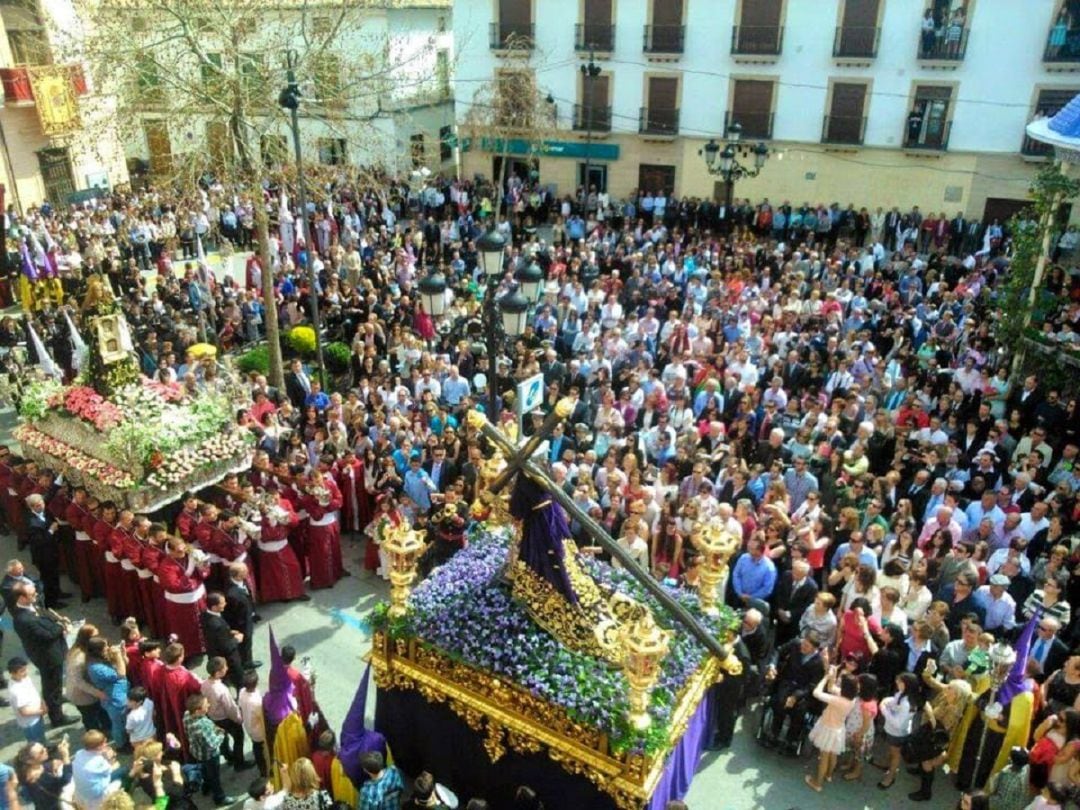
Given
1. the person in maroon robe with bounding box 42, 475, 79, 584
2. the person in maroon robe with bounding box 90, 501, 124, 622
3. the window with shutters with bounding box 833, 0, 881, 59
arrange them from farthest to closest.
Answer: the window with shutters with bounding box 833, 0, 881, 59, the person in maroon robe with bounding box 42, 475, 79, 584, the person in maroon robe with bounding box 90, 501, 124, 622

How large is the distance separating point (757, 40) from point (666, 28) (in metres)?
2.98

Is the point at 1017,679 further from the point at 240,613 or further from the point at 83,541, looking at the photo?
the point at 83,541

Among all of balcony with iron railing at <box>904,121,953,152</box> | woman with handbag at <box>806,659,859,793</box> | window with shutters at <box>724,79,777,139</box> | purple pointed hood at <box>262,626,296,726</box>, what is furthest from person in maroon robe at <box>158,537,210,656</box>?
balcony with iron railing at <box>904,121,953,152</box>

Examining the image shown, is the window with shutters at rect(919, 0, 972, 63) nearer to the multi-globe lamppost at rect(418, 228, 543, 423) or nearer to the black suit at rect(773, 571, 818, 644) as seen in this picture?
the multi-globe lamppost at rect(418, 228, 543, 423)

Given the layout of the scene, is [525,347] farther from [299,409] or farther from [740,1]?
[740,1]

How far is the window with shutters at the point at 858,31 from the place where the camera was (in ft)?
85.3

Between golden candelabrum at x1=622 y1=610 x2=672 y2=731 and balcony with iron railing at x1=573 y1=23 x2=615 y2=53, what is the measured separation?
87.4ft

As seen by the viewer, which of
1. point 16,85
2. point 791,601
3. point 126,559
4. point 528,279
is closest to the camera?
point 791,601

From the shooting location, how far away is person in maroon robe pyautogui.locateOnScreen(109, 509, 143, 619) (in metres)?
9.64

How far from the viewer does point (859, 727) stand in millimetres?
7785

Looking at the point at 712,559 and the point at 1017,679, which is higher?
the point at 712,559

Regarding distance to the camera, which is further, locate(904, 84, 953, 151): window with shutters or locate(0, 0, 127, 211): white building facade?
locate(904, 84, 953, 151): window with shutters

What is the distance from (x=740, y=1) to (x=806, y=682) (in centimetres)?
2473

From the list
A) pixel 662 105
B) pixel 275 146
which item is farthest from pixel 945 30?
pixel 275 146
